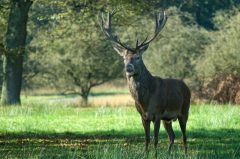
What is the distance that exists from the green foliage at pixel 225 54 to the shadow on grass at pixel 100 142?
23110 millimetres

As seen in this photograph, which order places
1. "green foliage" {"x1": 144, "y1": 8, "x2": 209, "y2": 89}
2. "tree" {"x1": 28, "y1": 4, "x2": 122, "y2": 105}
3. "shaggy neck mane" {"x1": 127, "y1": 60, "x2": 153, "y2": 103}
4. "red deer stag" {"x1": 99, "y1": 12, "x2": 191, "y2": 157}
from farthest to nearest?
1. "green foliage" {"x1": 144, "y1": 8, "x2": 209, "y2": 89}
2. "tree" {"x1": 28, "y1": 4, "x2": 122, "y2": 105}
3. "shaggy neck mane" {"x1": 127, "y1": 60, "x2": 153, "y2": 103}
4. "red deer stag" {"x1": 99, "y1": 12, "x2": 191, "y2": 157}

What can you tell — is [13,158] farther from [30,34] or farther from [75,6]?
[30,34]

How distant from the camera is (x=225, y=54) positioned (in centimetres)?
4075

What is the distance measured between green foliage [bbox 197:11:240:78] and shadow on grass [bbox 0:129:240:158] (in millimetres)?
23110

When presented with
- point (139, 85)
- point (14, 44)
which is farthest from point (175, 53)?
point (139, 85)

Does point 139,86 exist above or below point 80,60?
below

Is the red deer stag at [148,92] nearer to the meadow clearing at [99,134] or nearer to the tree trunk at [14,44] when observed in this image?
the meadow clearing at [99,134]

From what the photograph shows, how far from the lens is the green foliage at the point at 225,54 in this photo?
40.0m

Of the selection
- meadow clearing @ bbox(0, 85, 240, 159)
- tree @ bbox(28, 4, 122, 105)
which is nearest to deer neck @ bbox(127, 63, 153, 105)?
meadow clearing @ bbox(0, 85, 240, 159)

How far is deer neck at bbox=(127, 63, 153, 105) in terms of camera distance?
1243 centimetres

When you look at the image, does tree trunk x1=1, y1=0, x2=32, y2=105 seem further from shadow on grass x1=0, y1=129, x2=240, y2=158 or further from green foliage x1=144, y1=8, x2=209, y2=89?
green foliage x1=144, y1=8, x2=209, y2=89

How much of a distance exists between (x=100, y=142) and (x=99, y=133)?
210 centimetres

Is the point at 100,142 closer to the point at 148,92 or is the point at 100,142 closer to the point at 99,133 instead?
the point at 99,133

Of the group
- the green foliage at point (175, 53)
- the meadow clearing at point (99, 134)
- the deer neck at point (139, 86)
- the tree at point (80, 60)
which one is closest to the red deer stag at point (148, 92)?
the deer neck at point (139, 86)
